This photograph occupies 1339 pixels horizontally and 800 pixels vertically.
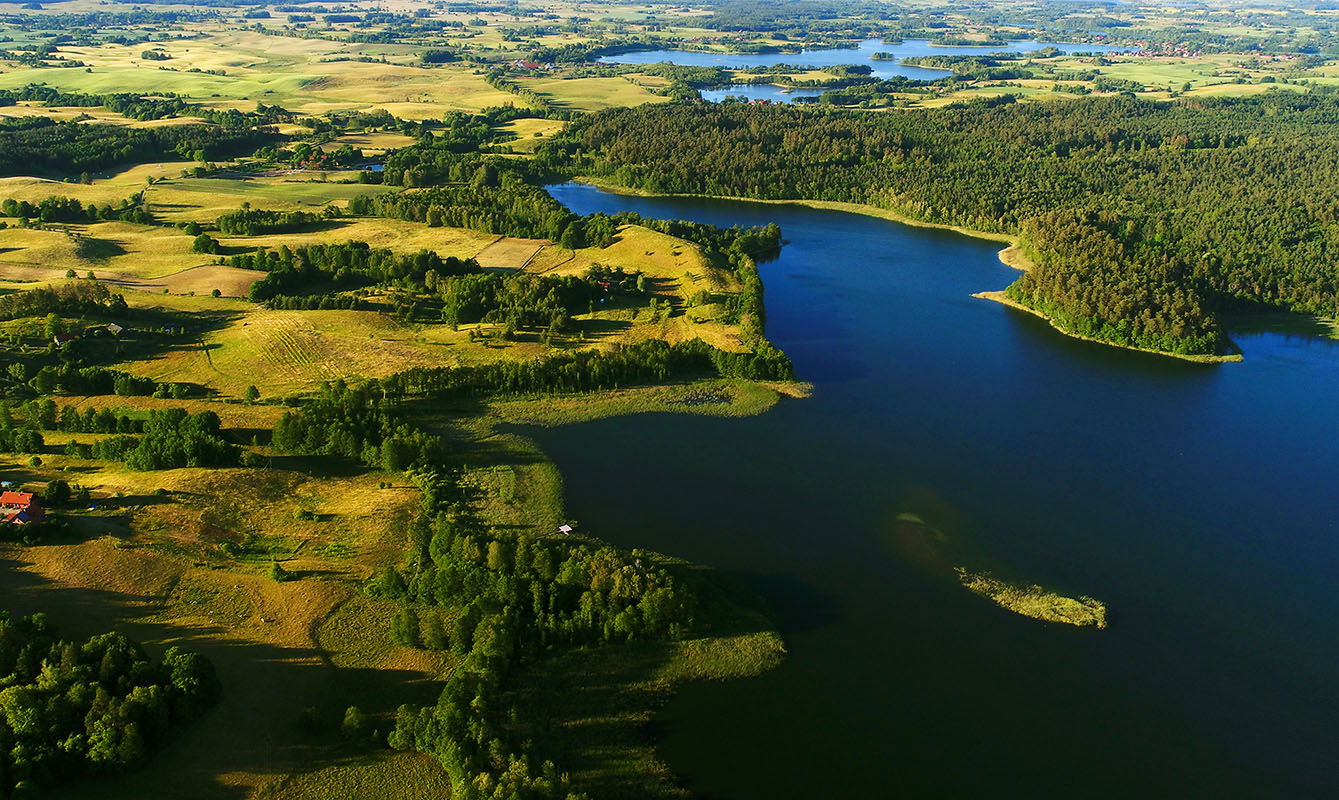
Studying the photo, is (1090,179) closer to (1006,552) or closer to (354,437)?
(1006,552)

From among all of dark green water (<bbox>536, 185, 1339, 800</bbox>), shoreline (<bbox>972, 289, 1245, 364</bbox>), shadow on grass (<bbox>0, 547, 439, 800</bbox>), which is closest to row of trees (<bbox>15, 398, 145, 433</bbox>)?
shadow on grass (<bbox>0, 547, 439, 800</bbox>)

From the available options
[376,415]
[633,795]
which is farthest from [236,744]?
[376,415]

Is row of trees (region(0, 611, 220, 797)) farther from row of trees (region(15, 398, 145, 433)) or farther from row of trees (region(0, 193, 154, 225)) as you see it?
row of trees (region(0, 193, 154, 225))

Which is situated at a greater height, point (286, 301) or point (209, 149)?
point (209, 149)

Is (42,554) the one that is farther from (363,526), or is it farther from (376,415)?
(376,415)

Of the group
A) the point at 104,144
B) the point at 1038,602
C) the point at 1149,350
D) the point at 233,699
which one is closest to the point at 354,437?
the point at 233,699

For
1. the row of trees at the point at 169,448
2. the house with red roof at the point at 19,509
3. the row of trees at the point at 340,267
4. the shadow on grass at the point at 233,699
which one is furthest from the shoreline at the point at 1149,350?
the house with red roof at the point at 19,509
